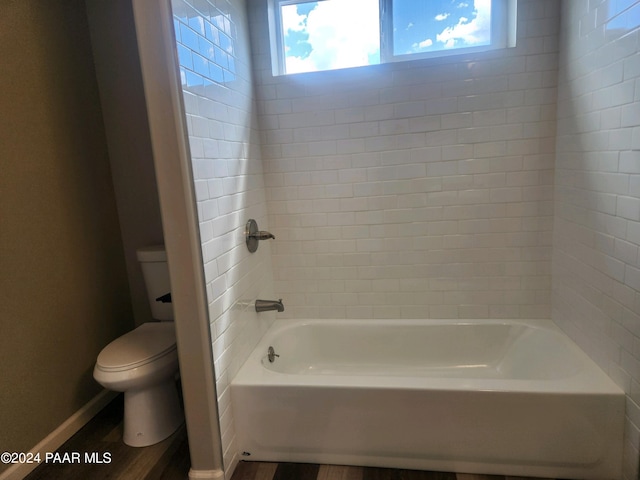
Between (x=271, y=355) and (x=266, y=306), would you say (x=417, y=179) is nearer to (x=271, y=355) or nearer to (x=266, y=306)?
(x=266, y=306)

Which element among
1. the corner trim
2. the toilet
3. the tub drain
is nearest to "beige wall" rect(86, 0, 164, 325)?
the toilet

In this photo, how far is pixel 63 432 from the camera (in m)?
2.01

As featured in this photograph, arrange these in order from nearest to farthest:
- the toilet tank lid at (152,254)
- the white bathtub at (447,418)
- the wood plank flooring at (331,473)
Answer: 1. the white bathtub at (447,418)
2. the wood plank flooring at (331,473)
3. the toilet tank lid at (152,254)

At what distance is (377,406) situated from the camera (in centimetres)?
168

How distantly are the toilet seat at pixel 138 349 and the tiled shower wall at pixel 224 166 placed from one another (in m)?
0.43

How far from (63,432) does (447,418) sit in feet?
6.11

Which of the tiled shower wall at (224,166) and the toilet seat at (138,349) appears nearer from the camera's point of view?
the tiled shower wall at (224,166)

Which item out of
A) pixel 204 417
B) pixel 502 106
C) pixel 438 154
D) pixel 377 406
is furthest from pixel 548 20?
pixel 204 417

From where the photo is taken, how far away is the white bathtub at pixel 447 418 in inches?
61.9

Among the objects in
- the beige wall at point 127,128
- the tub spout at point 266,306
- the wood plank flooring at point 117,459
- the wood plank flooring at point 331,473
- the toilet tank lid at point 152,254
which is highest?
the beige wall at point 127,128

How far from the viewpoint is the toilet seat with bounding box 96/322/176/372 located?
187cm

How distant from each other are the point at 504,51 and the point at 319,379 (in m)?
1.84

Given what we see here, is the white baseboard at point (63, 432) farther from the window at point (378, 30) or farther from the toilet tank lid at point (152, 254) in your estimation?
the window at point (378, 30)

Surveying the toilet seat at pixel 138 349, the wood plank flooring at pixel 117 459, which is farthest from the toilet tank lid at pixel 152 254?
the wood plank flooring at pixel 117 459
